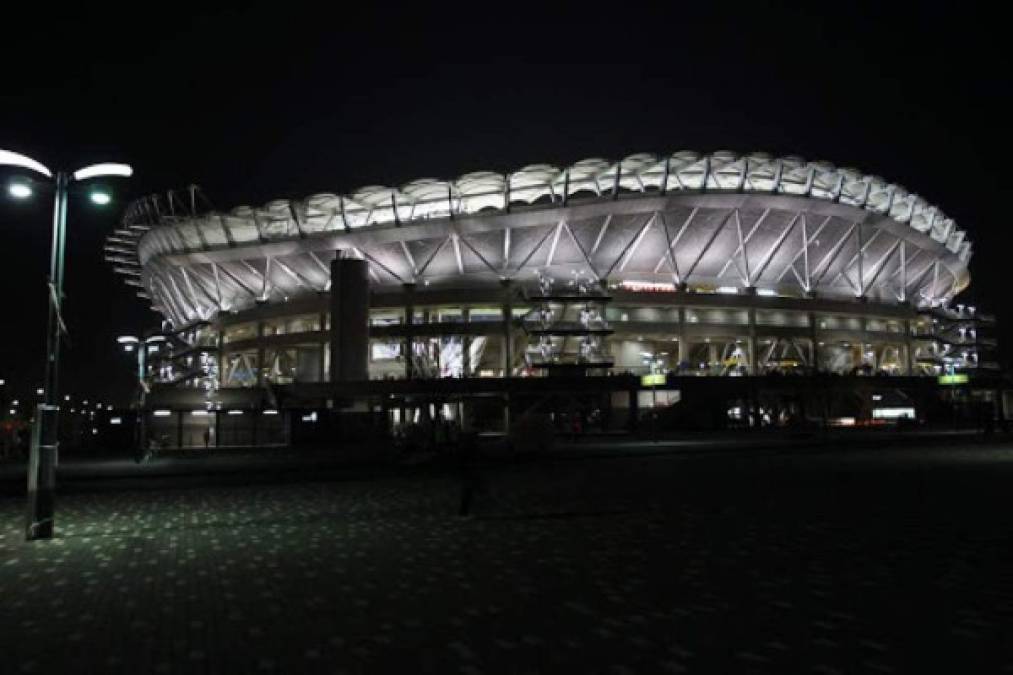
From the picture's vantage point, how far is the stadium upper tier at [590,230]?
61875 mm

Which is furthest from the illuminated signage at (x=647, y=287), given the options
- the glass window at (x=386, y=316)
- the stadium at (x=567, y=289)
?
the glass window at (x=386, y=316)

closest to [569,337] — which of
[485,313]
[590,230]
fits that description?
[485,313]

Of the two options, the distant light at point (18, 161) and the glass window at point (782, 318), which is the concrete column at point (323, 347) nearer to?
the glass window at point (782, 318)

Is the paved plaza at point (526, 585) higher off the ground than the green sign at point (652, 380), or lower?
lower

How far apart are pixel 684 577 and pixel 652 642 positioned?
7.64 feet

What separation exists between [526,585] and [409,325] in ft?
195

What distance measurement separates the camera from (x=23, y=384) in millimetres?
101375

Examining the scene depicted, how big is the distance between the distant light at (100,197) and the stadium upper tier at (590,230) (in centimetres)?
4744

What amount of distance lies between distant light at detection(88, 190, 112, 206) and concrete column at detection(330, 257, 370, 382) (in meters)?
49.3

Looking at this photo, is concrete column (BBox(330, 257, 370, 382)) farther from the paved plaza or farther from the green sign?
the paved plaza

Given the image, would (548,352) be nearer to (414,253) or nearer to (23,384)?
(414,253)

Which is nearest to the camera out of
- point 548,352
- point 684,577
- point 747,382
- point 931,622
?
point 931,622

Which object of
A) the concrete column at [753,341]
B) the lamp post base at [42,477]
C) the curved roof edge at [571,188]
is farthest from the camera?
the concrete column at [753,341]

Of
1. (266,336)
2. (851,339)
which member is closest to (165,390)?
(266,336)
